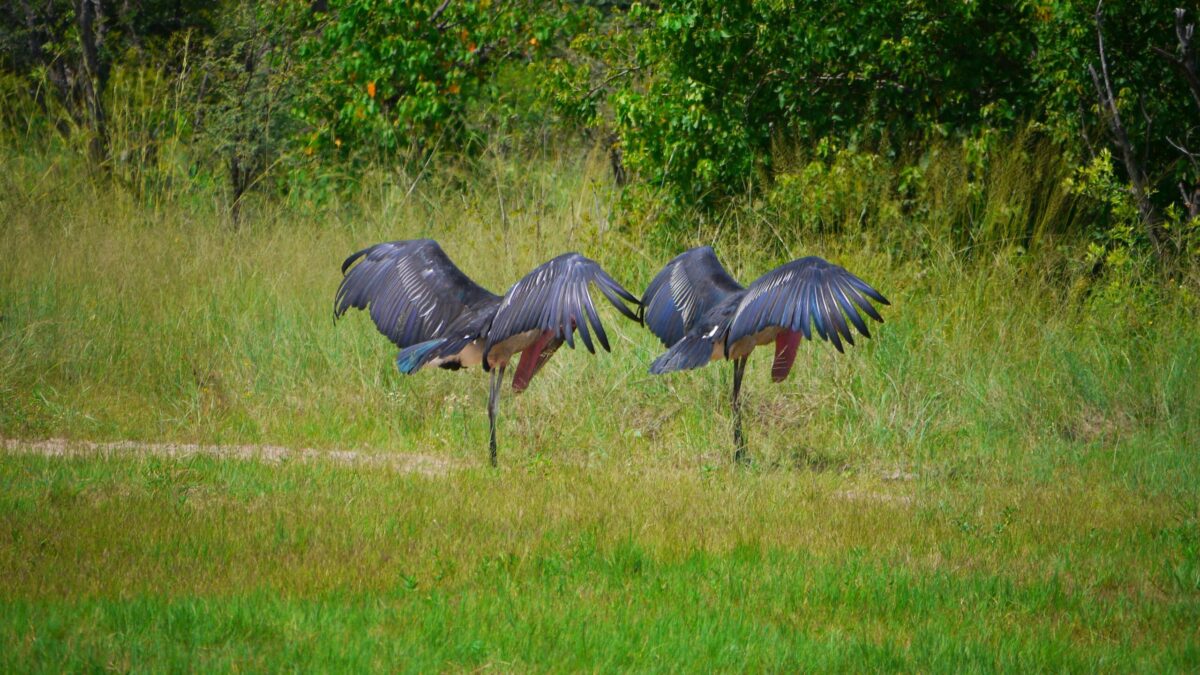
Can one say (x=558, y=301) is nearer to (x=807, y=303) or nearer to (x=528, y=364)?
(x=528, y=364)

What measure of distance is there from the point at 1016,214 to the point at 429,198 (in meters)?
5.01

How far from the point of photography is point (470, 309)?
7289mm

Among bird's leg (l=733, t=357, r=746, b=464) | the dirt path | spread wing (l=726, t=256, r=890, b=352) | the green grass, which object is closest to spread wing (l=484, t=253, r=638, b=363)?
spread wing (l=726, t=256, r=890, b=352)

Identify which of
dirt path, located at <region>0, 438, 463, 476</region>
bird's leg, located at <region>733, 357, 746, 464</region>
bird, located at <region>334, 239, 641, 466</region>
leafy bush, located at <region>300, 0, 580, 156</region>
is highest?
leafy bush, located at <region>300, 0, 580, 156</region>

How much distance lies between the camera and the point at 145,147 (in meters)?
11.3

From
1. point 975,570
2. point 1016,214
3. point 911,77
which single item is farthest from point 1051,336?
point 975,570

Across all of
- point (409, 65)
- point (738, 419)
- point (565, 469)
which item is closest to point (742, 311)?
point (738, 419)

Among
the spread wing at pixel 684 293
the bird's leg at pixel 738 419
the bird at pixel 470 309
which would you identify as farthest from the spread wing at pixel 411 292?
the bird's leg at pixel 738 419

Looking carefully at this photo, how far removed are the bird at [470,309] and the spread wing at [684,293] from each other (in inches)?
16.6

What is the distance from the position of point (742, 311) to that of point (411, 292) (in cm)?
196

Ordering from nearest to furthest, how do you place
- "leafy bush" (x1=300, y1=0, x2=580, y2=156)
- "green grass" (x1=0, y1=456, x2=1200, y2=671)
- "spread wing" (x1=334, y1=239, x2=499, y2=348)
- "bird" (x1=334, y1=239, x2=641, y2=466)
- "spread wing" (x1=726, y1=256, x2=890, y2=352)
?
"green grass" (x1=0, y1=456, x2=1200, y2=671)
"spread wing" (x1=726, y1=256, x2=890, y2=352)
"bird" (x1=334, y1=239, x2=641, y2=466)
"spread wing" (x1=334, y1=239, x2=499, y2=348)
"leafy bush" (x1=300, y1=0, x2=580, y2=156)

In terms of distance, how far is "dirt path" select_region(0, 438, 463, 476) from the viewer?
7066 millimetres

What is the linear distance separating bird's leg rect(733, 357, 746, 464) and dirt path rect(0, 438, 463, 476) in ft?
5.02

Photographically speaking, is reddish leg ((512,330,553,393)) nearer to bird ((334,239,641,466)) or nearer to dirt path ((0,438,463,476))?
bird ((334,239,641,466))
